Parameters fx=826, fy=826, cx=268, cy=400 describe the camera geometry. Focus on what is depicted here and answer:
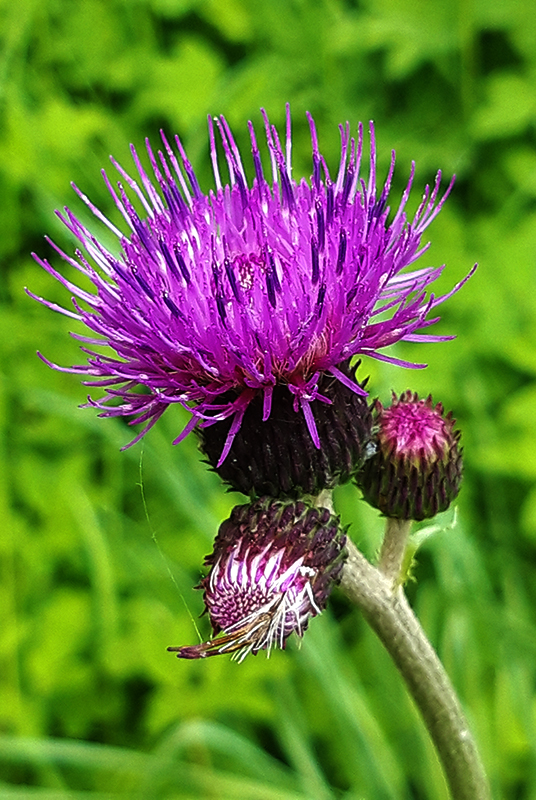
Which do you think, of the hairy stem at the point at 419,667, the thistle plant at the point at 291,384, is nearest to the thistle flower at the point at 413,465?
the thistle plant at the point at 291,384

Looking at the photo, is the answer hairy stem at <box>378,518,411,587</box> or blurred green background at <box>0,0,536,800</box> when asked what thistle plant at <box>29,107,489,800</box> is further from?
blurred green background at <box>0,0,536,800</box>

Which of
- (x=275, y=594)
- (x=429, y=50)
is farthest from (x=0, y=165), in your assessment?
(x=275, y=594)

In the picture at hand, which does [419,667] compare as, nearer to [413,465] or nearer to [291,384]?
[413,465]

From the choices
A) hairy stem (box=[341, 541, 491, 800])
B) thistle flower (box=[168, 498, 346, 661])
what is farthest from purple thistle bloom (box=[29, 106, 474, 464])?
hairy stem (box=[341, 541, 491, 800])

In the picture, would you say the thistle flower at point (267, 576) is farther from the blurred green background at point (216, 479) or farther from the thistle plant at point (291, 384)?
the blurred green background at point (216, 479)

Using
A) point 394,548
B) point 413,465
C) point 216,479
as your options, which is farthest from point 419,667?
point 216,479

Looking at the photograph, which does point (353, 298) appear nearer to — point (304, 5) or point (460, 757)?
point (460, 757)
